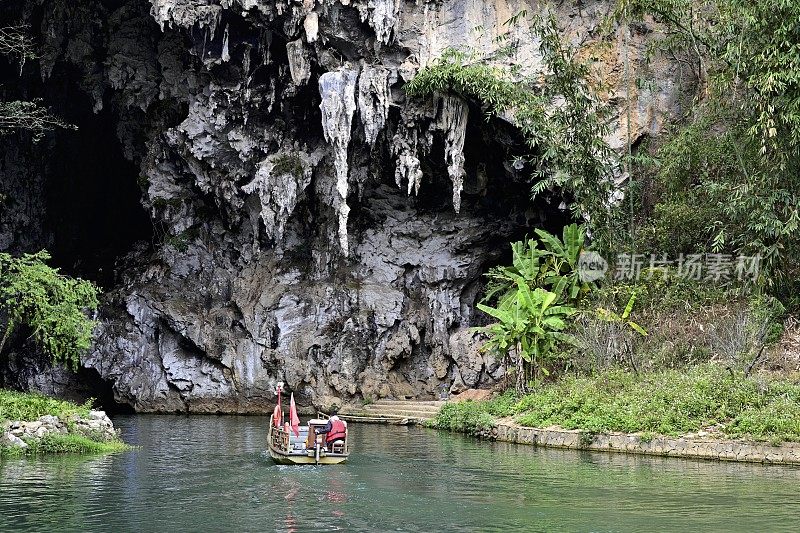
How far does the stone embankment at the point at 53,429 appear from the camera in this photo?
17.7 m

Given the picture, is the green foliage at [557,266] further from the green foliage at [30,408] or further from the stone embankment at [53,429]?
the green foliage at [30,408]

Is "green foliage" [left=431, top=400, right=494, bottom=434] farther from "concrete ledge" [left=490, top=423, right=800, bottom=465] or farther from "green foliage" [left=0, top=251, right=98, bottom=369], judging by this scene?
"green foliage" [left=0, top=251, right=98, bottom=369]

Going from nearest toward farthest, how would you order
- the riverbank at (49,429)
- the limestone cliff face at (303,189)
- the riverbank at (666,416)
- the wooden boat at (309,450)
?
1. the wooden boat at (309,450)
2. the riverbank at (666,416)
3. the riverbank at (49,429)
4. the limestone cliff face at (303,189)

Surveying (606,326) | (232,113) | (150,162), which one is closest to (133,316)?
(150,162)

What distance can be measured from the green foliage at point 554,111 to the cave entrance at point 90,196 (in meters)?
13.7

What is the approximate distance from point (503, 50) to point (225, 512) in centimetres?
1875

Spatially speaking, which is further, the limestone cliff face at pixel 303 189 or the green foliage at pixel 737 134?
the limestone cliff face at pixel 303 189

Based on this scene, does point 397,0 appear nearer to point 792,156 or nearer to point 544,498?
point 792,156

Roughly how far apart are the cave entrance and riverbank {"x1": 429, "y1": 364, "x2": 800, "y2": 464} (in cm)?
1983

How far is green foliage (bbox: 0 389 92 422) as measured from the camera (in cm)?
1836

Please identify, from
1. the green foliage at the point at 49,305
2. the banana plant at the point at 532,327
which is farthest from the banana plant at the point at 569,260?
the green foliage at the point at 49,305

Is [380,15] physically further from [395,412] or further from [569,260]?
[395,412]

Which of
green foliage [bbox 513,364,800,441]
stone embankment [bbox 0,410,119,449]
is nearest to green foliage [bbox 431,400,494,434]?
green foliage [bbox 513,364,800,441]

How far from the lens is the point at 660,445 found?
60.7ft
